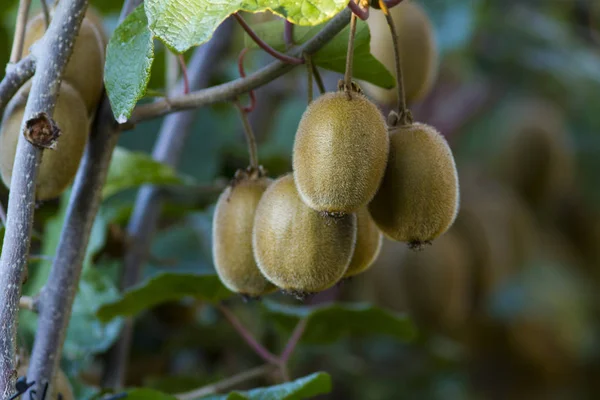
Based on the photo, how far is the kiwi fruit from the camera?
67 centimetres

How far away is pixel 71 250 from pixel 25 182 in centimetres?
13

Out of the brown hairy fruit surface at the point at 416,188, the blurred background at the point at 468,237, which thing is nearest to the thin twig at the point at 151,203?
the blurred background at the point at 468,237

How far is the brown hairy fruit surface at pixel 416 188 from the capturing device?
608 mm

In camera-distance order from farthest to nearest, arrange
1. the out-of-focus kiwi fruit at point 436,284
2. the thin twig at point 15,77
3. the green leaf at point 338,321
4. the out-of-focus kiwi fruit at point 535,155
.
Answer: the out-of-focus kiwi fruit at point 535,155 < the out-of-focus kiwi fruit at point 436,284 < the green leaf at point 338,321 < the thin twig at point 15,77

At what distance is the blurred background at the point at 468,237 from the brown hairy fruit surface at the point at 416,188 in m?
0.44

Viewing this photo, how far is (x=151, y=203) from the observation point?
3.73ft

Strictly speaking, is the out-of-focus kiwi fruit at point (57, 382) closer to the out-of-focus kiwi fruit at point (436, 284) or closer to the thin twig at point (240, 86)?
the thin twig at point (240, 86)

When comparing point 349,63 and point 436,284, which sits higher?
point 349,63

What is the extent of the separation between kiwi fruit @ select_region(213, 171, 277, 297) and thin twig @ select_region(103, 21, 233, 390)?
14.3 inches

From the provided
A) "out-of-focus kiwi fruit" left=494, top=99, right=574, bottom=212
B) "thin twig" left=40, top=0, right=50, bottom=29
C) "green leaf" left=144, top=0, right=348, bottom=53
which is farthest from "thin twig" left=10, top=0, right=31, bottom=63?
"out-of-focus kiwi fruit" left=494, top=99, right=574, bottom=212

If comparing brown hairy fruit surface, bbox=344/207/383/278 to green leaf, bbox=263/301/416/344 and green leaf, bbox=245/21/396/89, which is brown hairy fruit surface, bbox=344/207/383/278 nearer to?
green leaf, bbox=245/21/396/89

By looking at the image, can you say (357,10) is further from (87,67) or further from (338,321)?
(338,321)

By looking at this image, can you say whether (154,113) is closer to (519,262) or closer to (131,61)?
(131,61)

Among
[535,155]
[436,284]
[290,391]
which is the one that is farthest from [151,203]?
[535,155]
